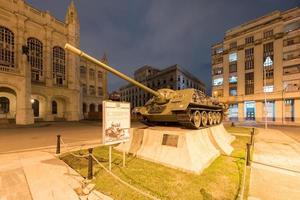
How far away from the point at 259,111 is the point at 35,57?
46258mm

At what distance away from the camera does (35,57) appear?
2706 centimetres

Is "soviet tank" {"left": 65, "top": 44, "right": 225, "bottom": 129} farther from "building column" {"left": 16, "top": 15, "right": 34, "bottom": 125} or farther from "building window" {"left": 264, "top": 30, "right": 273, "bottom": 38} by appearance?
"building window" {"left": 264, "top": 30, "right": 273, "bottom": 38}

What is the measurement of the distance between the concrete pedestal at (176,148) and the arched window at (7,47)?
86.8 feet

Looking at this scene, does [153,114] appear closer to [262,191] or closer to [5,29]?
[262,191]

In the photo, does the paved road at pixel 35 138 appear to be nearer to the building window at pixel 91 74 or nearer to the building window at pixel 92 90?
the building window at pixel 92 90

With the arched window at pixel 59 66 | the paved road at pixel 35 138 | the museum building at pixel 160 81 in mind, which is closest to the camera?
the paved road at pixel 35 138

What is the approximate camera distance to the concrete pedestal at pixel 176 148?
19.6 feet

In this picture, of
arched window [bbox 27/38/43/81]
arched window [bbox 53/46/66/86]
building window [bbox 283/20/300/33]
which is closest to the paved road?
arched window [bbox 27/38/43/81]

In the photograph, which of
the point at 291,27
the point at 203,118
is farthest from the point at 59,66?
the point at 291,27

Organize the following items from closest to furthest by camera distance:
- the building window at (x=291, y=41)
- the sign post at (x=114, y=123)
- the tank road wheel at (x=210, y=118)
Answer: the sign post at (x=114, y=123) < the tank road wheel at (x=210, y=118) < the building window at (x=291, y=41)

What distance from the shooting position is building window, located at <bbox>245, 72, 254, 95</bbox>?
37.6 meters

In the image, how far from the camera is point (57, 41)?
29969mm

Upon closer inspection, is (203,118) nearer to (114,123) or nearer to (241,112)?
(114,123)

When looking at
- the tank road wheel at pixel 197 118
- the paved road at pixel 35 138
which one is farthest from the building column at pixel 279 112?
the paved road at pixel 35 138
